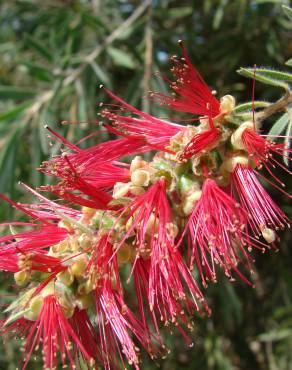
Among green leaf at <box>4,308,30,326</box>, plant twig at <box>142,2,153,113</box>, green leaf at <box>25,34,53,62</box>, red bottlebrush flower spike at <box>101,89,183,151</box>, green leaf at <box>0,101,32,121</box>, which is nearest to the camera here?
green leaf at <box>4,308,30,326</box>

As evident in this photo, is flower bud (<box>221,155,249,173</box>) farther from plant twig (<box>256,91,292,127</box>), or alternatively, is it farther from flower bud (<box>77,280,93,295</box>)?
flower bud (<box>77,280,93,295</box>)

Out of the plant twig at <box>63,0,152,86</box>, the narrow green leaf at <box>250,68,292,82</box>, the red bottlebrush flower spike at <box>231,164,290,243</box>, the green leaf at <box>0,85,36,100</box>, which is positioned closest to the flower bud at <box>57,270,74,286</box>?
the red bottlebrush flower spike at <box>231,164,290,243</box>

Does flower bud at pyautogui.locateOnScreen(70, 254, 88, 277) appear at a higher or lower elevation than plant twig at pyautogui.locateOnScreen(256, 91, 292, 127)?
lower

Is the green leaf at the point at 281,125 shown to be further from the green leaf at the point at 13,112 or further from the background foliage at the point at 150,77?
the green leaf at the point at 13,112

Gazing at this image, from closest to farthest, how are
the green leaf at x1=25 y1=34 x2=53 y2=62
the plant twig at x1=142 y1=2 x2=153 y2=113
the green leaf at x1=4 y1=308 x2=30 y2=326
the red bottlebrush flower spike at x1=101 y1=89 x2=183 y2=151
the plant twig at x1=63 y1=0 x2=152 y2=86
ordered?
the green leaf at x1=4 y1=308 x2=30 y2=326
the red bottlebrush flower spike at x1=101 y1=89 x2=183 y2=151
the plant twig at x1=142 y1=2 x2=153 y2=113
the green leaf at x1=25 y1=34 x2=53 y2=62
the plant twig at x1=63 y1=0 x2=152 y2=86

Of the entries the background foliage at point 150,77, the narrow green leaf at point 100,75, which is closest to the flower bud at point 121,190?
the background foliage at point 150,77

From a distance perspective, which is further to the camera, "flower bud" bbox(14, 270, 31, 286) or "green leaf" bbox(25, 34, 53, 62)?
"green leaf" bbox(25, 34, 53, 62)
